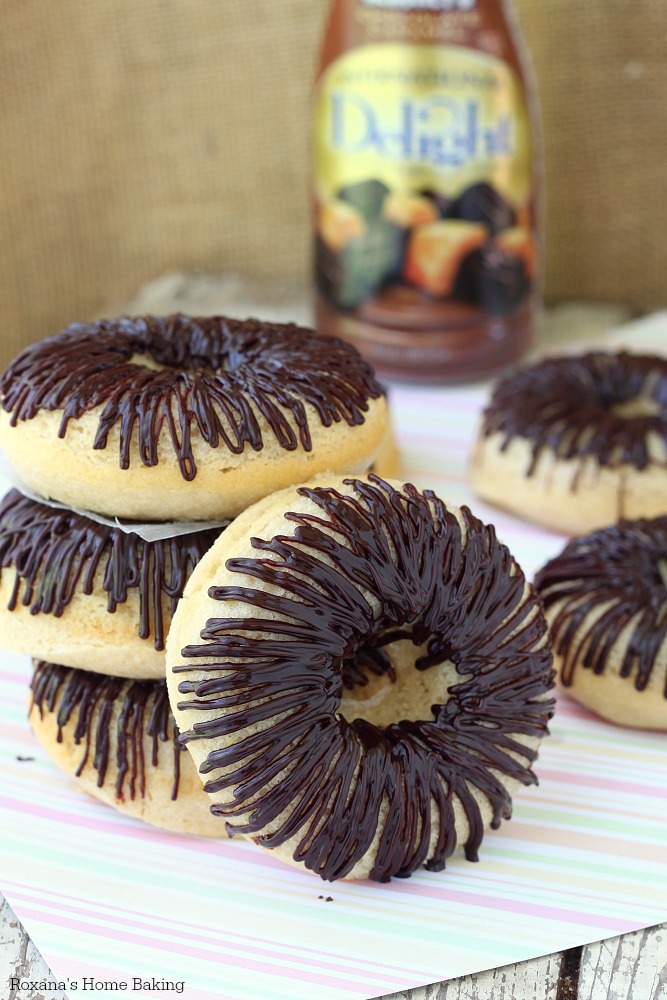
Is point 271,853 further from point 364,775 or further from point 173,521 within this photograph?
point 173,521

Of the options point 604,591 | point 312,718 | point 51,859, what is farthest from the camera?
point 604,591

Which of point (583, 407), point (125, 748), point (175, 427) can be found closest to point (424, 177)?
point (583, 407)

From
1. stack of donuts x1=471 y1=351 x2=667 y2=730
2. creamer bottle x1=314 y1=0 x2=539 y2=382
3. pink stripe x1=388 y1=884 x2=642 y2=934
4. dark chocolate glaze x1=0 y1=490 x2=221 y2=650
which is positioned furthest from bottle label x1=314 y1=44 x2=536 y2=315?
pink stripe x1=388 y1=884 x2=642 y2=934

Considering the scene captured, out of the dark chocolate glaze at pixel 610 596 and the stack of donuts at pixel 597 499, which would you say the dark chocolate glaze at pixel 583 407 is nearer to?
the stack of donuts at pixel 597 499

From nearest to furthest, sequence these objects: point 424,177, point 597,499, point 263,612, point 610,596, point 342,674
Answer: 1. point 263,612
2. point 342,674
3. point 610,596
4. point 597,499
5. point 424,177

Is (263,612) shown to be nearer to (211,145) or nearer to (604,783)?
(604,783)

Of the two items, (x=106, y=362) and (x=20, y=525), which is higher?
(x=106, y=362)

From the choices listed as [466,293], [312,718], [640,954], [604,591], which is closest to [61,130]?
[466,293]
